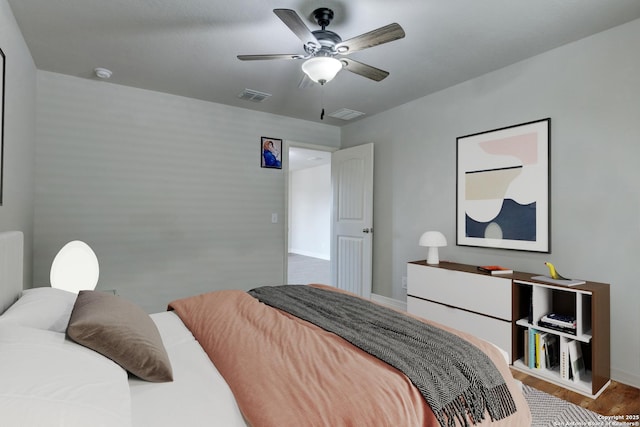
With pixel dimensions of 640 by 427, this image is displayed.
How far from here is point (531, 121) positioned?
288 cm

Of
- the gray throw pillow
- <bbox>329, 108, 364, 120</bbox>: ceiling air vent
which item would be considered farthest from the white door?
the gray throw pillow

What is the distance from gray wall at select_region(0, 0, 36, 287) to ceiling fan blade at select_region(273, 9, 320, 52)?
1.67 metres

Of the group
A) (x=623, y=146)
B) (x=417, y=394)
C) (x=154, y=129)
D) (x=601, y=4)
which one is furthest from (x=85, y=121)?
(x=623, y=146)

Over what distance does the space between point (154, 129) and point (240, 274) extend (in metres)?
1.91

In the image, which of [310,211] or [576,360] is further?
[310,211]

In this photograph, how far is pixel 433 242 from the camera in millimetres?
3281

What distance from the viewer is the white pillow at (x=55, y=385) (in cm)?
70

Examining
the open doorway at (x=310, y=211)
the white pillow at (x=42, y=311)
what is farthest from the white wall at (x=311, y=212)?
the white pillow at (x=42, y=311)

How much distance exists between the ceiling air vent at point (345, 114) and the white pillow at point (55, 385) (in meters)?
3.72

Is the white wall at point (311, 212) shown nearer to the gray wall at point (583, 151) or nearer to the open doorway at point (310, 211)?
the open doorway at point (310, 211)

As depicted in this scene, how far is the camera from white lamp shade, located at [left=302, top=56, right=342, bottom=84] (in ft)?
7.11

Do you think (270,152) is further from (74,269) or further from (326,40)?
(74,269)

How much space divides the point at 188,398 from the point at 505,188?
2953mm

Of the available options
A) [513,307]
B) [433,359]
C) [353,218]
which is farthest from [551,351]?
[353,218]
